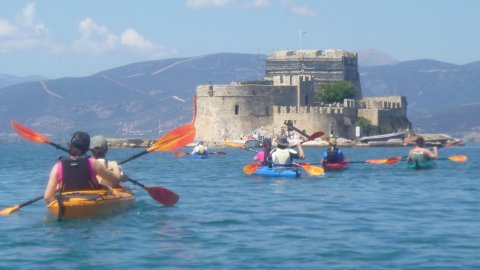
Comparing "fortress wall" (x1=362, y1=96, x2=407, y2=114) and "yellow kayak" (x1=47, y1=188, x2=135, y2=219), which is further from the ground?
"fortress wall" (x1=362, y1=96, x2=407, y2=114)

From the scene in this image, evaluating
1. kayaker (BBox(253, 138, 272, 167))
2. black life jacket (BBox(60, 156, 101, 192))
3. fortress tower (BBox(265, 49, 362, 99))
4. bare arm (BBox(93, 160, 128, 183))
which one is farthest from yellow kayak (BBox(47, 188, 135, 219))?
fortress tower (BBox(265, 49, 362, 99))

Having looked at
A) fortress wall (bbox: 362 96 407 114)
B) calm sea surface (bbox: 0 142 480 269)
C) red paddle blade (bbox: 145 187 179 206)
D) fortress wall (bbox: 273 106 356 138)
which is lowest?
calm sea surface (bbox: 0 142 480 269)

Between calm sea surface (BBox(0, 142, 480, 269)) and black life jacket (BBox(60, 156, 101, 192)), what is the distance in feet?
1.81

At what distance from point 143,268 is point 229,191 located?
11.8m

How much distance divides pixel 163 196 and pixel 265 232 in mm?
4358

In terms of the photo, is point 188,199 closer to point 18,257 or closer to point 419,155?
point 18,257

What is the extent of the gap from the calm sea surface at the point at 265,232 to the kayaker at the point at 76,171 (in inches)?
21.8

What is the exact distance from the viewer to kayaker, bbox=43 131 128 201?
1720 centimetres

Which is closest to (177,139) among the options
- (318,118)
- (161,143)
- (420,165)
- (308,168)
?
(161,143)

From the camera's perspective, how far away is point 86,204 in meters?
17.5

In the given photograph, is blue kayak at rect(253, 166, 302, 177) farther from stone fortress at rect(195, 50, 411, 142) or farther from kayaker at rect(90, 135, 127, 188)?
stone fortress at rect(195, 50, 411, 142)

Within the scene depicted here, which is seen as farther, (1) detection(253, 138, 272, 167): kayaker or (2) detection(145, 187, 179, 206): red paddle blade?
(1) detection(253, 138, 272, 167): kayaker

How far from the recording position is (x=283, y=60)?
9394 centimetres

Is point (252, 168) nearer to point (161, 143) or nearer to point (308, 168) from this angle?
point (308, 168)
